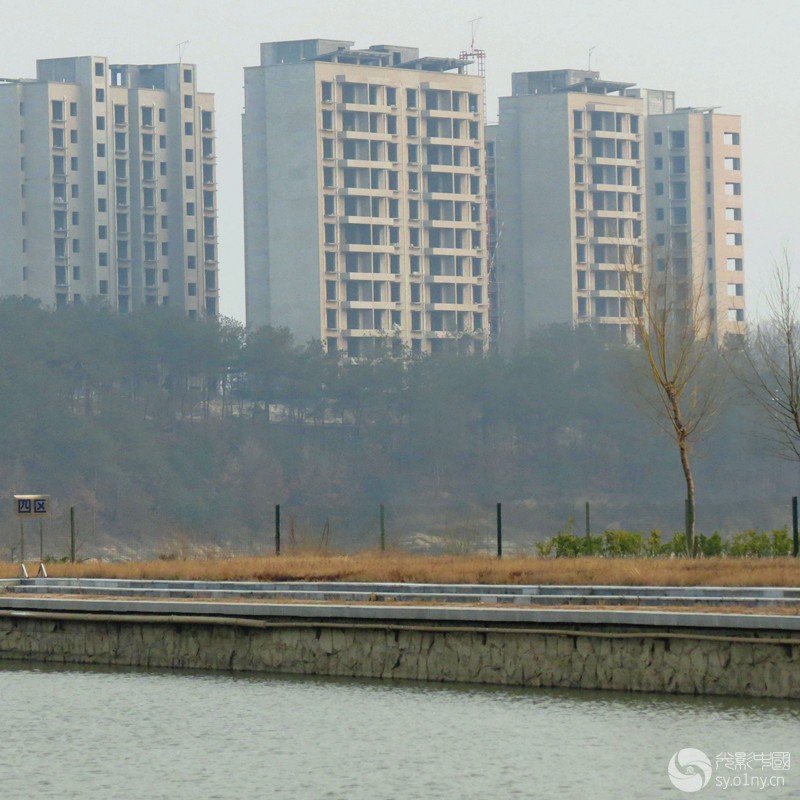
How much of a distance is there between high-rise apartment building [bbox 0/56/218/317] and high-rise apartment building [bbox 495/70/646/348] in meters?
20.5

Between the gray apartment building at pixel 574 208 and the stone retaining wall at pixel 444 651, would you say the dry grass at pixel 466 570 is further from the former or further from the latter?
the gray apartment building at pixel 574 208

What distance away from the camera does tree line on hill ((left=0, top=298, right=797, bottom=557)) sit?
9081cm

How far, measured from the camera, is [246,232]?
114812 mm

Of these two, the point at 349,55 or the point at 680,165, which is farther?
the point at 680,165

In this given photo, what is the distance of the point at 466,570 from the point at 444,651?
584 cm

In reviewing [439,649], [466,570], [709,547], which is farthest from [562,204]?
[439,649]

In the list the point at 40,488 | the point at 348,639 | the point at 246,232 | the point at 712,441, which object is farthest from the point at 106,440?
the point at 348,639

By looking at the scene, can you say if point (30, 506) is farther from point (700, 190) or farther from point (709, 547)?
point (700, 190)

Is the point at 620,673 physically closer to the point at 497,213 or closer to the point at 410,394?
the point at 410,394

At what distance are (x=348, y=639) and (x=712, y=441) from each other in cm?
8298
